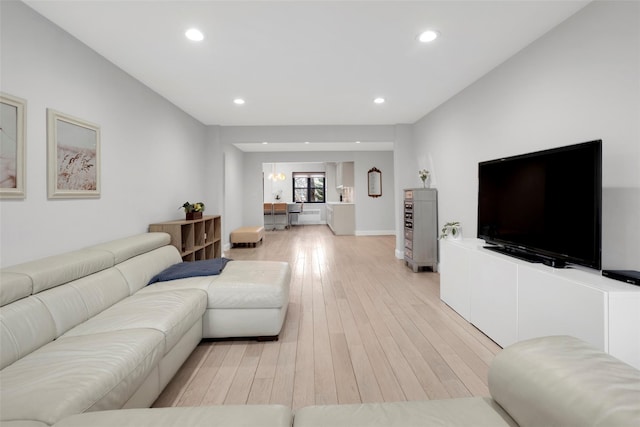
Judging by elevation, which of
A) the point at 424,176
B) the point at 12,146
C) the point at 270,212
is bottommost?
the point at 270,212

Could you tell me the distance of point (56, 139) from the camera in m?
2.42

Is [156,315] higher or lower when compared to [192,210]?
lower

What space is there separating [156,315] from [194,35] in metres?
2.16

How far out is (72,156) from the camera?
2602 mm

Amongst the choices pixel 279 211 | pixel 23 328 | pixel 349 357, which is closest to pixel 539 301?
pixel 349 357

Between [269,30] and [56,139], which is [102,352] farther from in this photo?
→ [269,30]

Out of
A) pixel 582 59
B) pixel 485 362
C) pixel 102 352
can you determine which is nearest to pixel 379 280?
pixel 485 362

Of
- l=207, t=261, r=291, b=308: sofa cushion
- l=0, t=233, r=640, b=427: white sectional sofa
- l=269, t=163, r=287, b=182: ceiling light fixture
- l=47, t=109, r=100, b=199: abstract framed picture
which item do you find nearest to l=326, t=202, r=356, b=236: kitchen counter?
l=269, t=163, r=287, b=182: ceiling light fixture

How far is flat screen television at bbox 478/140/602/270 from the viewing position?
1.89 metres

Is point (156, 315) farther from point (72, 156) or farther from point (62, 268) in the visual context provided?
point (72, 156)

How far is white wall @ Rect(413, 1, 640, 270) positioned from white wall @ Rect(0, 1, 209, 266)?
386 centimetres

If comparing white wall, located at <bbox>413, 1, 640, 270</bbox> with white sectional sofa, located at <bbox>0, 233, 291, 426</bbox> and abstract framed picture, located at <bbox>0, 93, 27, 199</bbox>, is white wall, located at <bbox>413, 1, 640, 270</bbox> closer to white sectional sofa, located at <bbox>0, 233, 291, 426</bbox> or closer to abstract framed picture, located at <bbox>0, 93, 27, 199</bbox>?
white sectional sofa, located at <bbox>0, 233, 291, 426</bbox>

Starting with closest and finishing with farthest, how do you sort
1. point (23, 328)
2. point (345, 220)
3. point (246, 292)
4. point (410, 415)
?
point (410, 415), point (23, 328), point (246, 292), point (345, 220)

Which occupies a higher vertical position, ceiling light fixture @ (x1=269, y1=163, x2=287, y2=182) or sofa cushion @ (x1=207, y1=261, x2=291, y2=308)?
ceiling light fixture @ (x1=269, y1=163, x2=287, y2=182)
